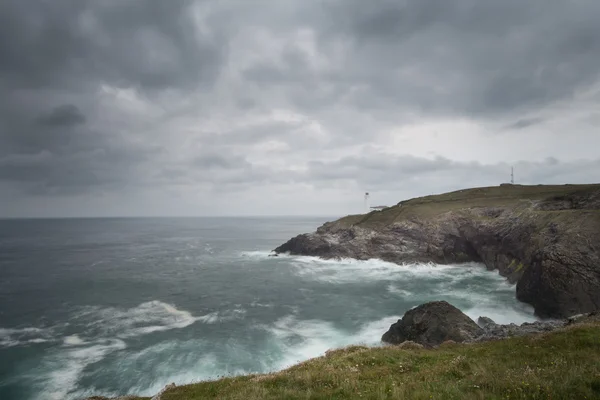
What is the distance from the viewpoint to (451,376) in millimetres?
13102

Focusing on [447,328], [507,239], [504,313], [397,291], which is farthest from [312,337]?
[507,239]

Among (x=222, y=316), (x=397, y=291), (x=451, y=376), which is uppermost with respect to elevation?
(x=451, y=376)

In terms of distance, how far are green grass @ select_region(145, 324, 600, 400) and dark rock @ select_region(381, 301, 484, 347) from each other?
22.0 feet

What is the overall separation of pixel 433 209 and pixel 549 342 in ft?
258

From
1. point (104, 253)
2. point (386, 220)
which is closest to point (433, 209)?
point (386, 220)

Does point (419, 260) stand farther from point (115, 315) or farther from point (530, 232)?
point (115, 315)

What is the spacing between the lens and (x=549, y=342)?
17281mm

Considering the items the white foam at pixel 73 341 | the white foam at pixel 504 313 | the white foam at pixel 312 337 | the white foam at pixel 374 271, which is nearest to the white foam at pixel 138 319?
the white foam at pixel 73 341

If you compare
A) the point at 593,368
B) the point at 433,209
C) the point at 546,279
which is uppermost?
the point at 433,209

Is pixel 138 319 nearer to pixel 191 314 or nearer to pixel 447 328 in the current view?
pixel 191 314

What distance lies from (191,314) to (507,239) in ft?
209

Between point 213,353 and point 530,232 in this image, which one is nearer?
point 213,353

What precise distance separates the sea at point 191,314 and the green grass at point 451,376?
13.1 m

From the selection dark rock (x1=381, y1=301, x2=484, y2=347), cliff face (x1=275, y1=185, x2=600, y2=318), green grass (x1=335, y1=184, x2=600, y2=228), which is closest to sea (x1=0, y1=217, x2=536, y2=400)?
cliff face (x1=275, y1=185, x2=600, y2=318)
